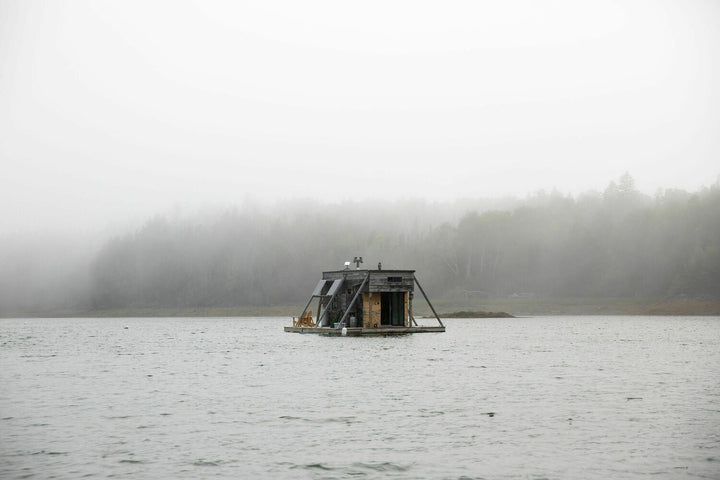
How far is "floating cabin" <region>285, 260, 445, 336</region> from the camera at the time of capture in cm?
7644

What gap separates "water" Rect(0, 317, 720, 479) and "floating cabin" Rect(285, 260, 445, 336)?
89.9ft

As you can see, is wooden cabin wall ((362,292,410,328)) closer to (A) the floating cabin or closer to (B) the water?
(A) the floating cabin

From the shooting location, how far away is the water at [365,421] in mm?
18656

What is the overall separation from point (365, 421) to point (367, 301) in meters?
53.1

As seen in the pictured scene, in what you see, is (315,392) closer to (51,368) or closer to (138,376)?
(138,376)

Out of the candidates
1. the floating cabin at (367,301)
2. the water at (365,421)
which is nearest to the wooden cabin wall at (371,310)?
the floating cabin at (367,301)

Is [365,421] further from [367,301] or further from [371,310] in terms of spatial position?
[371,310]

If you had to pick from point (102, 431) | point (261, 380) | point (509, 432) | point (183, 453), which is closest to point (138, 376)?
point (261, 380)

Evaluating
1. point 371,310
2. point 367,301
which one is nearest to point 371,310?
point 371,310

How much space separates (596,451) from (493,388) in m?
15.4

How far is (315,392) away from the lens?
1347 inches

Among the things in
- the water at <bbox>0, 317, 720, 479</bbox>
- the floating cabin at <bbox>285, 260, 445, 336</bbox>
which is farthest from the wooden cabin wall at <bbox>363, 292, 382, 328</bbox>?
the water at <bbox>0, 317, 720, 479</bbox>

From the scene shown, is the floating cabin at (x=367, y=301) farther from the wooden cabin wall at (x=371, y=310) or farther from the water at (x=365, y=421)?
the water at (x=365, y=421)

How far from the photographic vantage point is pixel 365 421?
84.6ft
